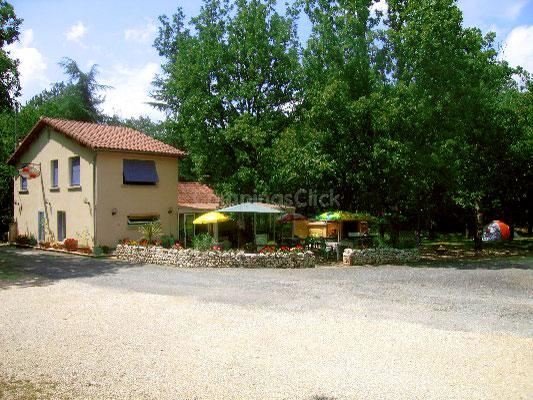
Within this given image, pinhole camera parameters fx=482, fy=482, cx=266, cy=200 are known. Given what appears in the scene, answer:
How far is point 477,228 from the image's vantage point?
97.1 feet

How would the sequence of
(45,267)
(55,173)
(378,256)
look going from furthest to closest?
(55,173), (378,256), (45,267)

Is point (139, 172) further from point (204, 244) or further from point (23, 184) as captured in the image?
point (23, 184)

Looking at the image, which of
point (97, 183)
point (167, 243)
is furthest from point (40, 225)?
point (167, 243)

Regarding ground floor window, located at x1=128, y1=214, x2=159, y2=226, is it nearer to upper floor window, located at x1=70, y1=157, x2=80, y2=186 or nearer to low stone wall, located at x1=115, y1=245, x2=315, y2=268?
upper floor window, located at x1=70, y1=157, x2=80, y2=186

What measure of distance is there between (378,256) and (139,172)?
538 inches

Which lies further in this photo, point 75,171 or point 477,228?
point 477,228

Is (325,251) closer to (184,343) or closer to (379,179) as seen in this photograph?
Answer: (379,179)

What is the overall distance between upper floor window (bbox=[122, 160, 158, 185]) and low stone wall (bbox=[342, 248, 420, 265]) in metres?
11.9

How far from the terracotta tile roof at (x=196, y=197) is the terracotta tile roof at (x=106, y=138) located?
363 centimetres

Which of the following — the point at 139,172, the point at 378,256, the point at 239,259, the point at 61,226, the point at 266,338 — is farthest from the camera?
the point at 61,226

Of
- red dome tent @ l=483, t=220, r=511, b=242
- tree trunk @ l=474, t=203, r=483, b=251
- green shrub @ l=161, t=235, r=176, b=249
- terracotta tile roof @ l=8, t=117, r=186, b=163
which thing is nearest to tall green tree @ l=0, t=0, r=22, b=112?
terracotta tile roof @ l=8, t=117, r=186, b=163

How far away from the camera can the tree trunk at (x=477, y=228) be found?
2912cm

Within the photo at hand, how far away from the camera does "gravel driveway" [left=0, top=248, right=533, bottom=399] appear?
641 cm

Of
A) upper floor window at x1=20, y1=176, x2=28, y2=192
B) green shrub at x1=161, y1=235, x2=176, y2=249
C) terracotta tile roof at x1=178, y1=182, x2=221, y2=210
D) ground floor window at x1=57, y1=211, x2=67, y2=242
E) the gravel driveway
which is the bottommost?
the gravel driveway
